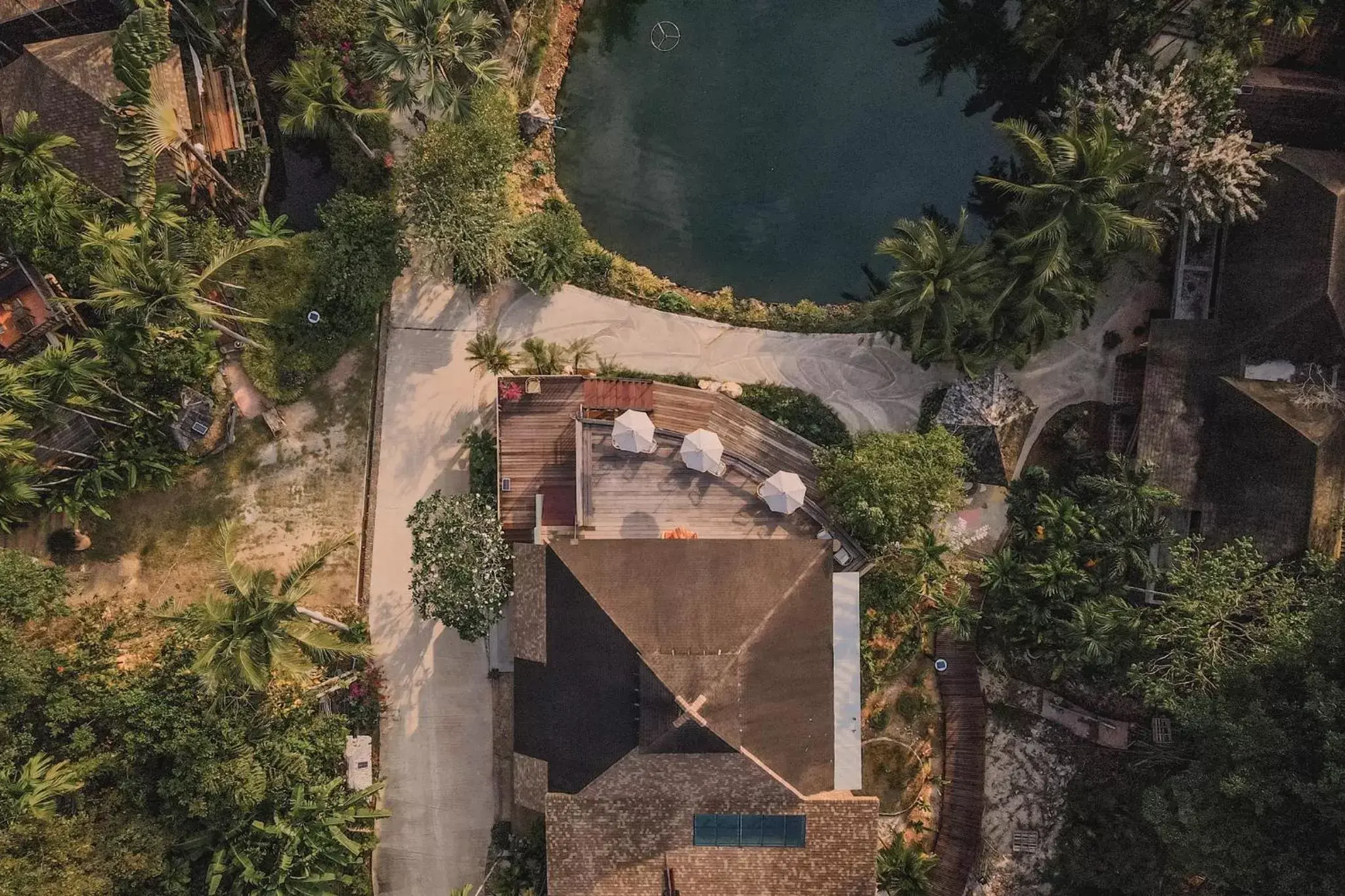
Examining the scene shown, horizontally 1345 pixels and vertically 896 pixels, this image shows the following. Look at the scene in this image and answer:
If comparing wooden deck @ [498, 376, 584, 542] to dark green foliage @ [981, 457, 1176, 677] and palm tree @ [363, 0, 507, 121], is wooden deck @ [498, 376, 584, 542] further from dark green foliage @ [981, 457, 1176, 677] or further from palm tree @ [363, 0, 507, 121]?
dark green foliage @ [981, 457, 1176, 677]

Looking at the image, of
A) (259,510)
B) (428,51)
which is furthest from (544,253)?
(259,510)

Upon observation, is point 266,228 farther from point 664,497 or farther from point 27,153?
point 664,497

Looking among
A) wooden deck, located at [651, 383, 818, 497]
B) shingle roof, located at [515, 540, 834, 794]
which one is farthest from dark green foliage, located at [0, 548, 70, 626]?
wooden deck, located at [651, 383, 818, 497]

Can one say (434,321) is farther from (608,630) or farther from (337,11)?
(608,630)

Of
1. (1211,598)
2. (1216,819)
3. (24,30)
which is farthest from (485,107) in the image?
(1216,819)

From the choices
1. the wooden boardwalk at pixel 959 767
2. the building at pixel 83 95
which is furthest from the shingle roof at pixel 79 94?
the wooden boardwalk at pixel 959 767

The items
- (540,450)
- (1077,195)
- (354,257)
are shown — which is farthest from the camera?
(354,257)

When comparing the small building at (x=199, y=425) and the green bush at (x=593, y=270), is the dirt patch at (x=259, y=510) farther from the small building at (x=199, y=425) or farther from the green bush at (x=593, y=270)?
the green bush at (x=593, y=270)
